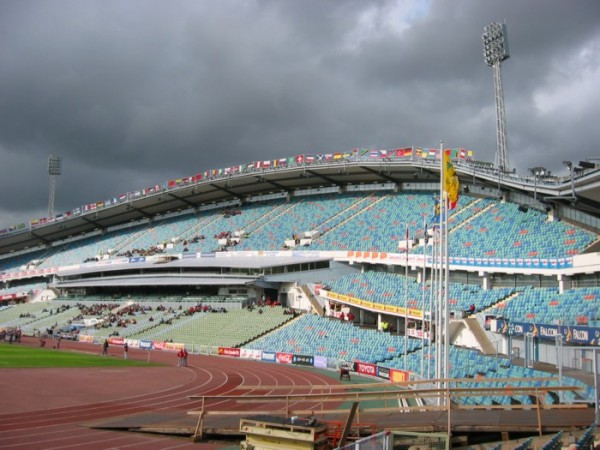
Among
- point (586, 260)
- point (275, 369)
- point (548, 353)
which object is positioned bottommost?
point (275, 369)

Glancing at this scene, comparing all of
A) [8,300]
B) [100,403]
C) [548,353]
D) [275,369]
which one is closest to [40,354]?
[275,369]

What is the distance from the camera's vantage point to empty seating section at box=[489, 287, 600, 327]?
30297mm

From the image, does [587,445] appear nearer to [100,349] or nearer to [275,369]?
[275,369]

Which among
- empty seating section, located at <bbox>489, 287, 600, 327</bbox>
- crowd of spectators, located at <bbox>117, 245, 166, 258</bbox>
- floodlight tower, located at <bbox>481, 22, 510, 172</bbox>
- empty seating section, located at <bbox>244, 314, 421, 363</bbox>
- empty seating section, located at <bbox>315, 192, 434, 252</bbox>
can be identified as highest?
floodlight tower, located at <bbox>481, 22, 510, 172</bbox>

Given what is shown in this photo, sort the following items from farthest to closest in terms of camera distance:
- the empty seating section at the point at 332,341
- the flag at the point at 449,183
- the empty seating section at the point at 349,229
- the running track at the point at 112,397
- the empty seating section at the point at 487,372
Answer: the empty seating section at the point at 349,229, the empty seating section at the point at 332,341, the flag at the point at 449,183, the empty seating section at the point at 487,372, the running track at the point at 112,397

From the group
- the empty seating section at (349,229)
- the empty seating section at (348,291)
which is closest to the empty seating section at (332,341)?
the empty seating section at (348,291)

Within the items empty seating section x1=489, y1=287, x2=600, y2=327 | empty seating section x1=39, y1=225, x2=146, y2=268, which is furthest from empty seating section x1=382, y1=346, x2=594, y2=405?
empty seating section x1=39, y1=225, x2=146, y2=268

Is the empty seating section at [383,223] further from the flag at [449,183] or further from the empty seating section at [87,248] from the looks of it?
the empty seating section at [87,248]

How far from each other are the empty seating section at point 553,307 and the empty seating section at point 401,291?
212 centimetres

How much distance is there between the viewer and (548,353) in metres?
26.0

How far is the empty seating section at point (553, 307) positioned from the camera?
99.4ft

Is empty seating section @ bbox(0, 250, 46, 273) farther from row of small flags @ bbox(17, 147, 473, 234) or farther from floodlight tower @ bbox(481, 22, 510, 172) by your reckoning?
floodlight tower @ bbox(481, 22, 510, 172)

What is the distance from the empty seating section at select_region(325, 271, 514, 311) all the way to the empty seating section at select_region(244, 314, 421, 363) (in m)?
3.31

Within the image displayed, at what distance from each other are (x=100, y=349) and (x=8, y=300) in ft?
151
